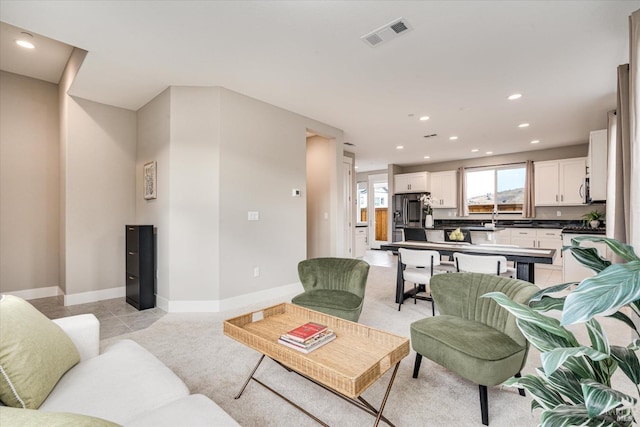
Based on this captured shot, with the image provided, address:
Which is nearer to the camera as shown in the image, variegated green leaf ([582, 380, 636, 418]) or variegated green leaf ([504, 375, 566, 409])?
variegated green leaf ([582, 380, 636, 418])

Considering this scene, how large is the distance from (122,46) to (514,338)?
394 centimetres

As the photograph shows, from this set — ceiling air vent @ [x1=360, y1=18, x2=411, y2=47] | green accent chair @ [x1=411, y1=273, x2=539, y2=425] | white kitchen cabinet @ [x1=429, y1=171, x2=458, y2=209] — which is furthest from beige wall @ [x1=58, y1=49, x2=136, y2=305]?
white kitchen cabinet @ [x1=429, y1=171, x2=458, y2=209]

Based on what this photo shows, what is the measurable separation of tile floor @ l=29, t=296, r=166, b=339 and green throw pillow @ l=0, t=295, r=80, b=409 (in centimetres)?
185

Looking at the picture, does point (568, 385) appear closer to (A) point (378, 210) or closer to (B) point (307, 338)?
(B) point (307, 338)

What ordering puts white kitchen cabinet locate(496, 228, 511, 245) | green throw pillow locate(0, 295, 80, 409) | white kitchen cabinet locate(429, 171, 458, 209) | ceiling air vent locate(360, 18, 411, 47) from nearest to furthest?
1. green throw pillow locate(0, 295, 80, 409)
2. ceiling air vent locate(360, 18, 411, 47)
3. white kitchen cabinet locate(496, 228, 511, 245)
4. white kitchen cabinet locate(429, 171, 458, 209)

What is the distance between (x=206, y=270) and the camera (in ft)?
12.2

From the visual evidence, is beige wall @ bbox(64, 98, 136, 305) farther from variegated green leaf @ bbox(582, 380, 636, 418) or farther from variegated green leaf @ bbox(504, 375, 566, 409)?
variegated green leaf @ bbox(582, 380, 636, 418)

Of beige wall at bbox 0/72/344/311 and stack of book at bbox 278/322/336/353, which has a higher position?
beige wall at bbox 0/72/344/311

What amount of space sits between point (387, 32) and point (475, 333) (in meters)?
2.44

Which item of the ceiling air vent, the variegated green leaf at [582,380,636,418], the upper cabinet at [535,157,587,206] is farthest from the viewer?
the upper cabinet at [535,157,587,206]

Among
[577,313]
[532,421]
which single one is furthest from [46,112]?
[532,421]

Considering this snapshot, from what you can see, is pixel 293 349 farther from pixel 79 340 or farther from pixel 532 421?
pixel 532 421

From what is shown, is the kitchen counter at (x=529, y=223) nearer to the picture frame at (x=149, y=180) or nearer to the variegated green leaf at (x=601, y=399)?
the picture frame at (x=149, y=180)

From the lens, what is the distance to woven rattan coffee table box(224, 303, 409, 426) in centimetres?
136
